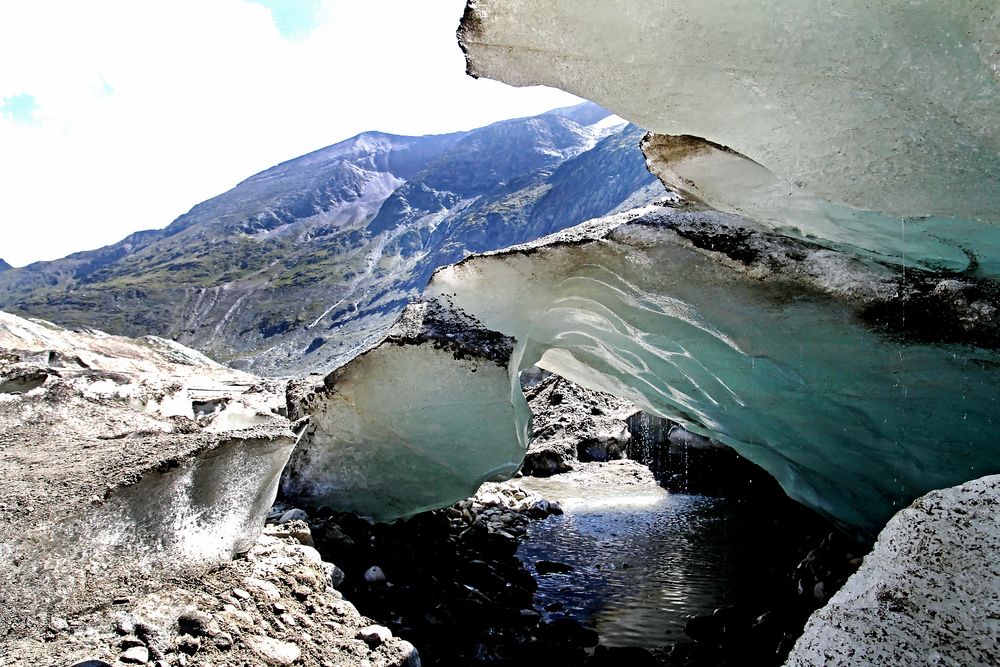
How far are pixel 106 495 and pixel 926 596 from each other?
571 centimetres

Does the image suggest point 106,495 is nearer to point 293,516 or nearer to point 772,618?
point 293,516

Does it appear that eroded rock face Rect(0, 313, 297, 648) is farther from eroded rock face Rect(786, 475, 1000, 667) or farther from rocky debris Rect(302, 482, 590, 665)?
eroded rock face Rect(786, 475, 1000, 667)

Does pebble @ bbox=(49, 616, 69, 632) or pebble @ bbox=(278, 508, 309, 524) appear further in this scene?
pebble @ bbox=(278, 508, 309, 524)

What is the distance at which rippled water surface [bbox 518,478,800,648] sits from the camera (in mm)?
8344

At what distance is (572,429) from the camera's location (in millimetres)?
23609

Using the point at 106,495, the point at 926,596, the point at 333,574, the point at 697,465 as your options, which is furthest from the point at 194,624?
the point at 697,465

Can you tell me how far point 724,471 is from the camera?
59.7 ft

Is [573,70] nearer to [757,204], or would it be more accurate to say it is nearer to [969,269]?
[757,204]

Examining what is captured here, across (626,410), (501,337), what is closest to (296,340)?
(626,410)

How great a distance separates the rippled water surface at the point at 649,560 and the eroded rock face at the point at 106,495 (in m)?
4.11

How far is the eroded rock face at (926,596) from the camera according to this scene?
3512 millimetres

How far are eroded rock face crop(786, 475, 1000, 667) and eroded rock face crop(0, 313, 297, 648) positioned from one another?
194 inches

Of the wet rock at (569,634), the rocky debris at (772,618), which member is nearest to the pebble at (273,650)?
the wet rock at (569,634)

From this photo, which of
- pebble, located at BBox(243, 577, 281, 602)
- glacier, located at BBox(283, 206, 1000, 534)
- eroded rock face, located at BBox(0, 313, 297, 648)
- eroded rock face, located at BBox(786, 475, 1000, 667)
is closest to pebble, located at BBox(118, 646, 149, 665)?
eroded rock face, located at BBox(0, 313, 297, 648)
